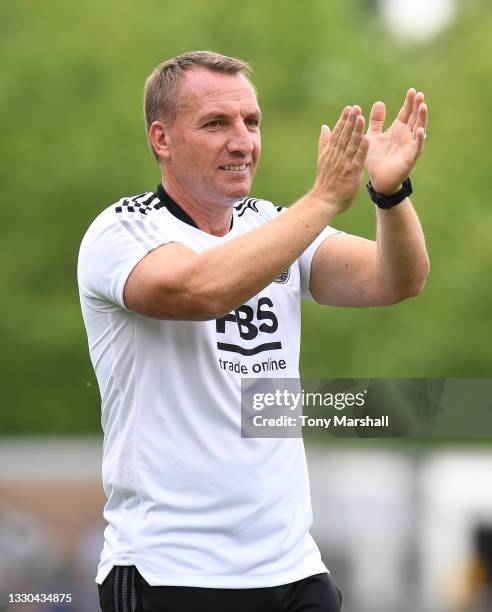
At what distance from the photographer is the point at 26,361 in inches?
472

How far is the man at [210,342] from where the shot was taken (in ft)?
11.7

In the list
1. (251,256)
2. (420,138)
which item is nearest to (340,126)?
(420,138)

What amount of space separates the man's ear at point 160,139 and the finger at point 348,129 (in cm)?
75

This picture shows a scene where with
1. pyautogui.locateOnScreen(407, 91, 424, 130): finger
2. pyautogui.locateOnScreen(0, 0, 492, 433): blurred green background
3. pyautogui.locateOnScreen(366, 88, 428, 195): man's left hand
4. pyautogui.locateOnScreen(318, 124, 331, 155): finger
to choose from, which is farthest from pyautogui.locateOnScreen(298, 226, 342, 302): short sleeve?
pyautogui.locateOnScreen(0, 0, 492, 433): blurred green background

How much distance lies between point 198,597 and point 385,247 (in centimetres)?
128

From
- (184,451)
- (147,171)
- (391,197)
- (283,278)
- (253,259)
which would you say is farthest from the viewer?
(147,171)

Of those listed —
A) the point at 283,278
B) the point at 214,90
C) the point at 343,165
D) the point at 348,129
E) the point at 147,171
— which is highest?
the point at 147,171

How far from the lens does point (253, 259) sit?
137 inches

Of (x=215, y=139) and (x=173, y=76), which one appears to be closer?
(x=215, y=139)

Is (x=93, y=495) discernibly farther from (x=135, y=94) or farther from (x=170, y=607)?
(x=170, y=607)

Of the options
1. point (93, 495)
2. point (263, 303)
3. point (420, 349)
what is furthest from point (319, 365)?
point (263, 303)

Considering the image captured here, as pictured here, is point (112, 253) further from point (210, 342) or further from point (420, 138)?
point (420, 138)

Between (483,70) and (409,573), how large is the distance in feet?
18.1

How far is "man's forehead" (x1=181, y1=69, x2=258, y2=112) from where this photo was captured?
13.1ft
